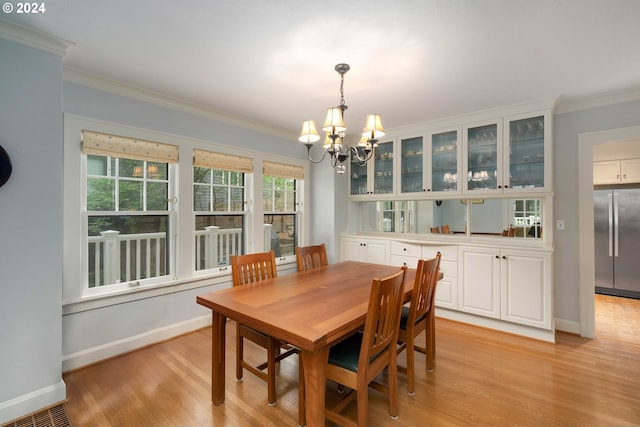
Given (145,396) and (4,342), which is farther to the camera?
(145,396)

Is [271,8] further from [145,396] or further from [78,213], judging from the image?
[145,396]

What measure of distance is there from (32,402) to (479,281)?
396 centimetres

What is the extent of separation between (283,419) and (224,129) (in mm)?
2964

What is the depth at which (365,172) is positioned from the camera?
175 inches

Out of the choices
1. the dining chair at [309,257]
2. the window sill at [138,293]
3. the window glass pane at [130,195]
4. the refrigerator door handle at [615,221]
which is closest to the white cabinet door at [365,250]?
the dining chair at [309,257]

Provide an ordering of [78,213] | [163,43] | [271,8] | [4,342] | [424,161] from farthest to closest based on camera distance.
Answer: [424,161] → [78,213] → [163,43] → [4,342] → [271,8]

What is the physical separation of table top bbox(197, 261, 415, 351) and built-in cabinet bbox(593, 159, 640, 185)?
4176 millimetres

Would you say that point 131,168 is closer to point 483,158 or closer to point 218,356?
point 218,356

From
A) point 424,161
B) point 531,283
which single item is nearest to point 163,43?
point 424,161

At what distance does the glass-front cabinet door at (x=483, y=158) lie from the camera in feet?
10.9

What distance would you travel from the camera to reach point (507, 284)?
318 centimetres

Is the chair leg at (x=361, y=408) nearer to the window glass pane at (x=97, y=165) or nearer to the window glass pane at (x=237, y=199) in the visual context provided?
the window glass pane at (x=237, y=199)

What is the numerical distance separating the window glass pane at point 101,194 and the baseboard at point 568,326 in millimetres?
4708

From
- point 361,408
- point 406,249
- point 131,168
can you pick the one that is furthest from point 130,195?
point 406,249
